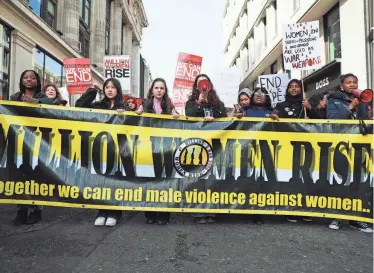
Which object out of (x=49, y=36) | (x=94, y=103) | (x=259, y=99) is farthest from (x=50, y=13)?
(x=259, y=99)

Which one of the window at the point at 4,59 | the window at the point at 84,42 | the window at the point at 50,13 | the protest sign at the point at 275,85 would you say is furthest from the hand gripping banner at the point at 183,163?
the window at the point at 84,42

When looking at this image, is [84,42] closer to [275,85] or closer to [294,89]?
[275,85]

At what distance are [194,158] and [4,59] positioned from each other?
10850 millimetres

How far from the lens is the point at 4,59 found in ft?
40.2

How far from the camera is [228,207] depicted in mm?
4191

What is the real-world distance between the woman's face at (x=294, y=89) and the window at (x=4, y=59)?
34.8ft

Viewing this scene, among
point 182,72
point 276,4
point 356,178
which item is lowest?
point 356,178

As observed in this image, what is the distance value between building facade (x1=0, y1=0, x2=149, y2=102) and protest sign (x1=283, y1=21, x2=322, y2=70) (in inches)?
391

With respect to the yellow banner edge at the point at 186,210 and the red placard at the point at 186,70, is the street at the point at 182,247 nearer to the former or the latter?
the yellow banner edge at the point at 186,210

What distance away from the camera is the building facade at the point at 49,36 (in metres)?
12.6

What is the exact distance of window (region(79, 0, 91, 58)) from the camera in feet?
78.8

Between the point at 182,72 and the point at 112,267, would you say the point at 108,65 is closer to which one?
the point at 182,72

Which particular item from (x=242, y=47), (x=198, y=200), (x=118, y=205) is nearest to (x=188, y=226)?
(x=198, y=200)

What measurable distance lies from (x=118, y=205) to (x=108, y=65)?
8179 mm
